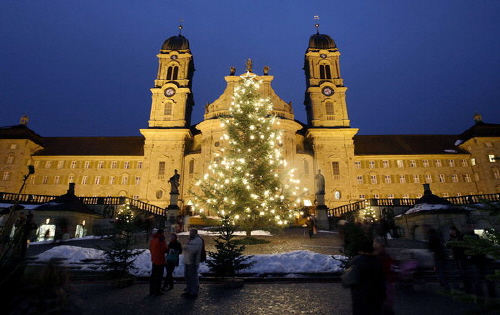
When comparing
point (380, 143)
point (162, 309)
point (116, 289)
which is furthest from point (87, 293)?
point (380, 143)

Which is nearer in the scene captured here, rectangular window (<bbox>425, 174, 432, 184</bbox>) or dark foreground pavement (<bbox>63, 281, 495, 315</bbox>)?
dark foreground pavement (<bbox>63, 281, 495, 315</bbox>)

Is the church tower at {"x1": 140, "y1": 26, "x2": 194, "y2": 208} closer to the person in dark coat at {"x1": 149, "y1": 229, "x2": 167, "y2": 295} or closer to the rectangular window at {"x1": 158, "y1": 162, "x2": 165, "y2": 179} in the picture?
the rectangular window at {"x1": 158, "y1": 162, "x2": 165, "y2": 179}

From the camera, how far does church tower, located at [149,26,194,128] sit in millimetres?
43625

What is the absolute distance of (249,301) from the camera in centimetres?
649

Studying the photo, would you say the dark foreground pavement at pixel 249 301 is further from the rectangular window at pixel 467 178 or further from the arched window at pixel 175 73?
the rectangular window at pixel 467 178

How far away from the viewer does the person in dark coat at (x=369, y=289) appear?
3523mm

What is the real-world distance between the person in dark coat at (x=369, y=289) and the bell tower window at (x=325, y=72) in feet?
154

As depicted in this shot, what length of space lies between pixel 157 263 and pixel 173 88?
136 feet

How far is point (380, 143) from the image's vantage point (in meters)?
48.9

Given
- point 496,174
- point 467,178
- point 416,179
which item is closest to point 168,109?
point 416,179

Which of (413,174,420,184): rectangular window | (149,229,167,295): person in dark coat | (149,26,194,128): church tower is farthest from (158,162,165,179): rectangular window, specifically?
(413,174,420,184): rectangular window

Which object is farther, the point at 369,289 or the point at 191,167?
the point at 191,167

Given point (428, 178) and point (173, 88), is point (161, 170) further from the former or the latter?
Answer: point (428, 178)

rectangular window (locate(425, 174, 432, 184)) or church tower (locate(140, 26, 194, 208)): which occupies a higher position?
church tower (locate(140, 26, 194, 208))
